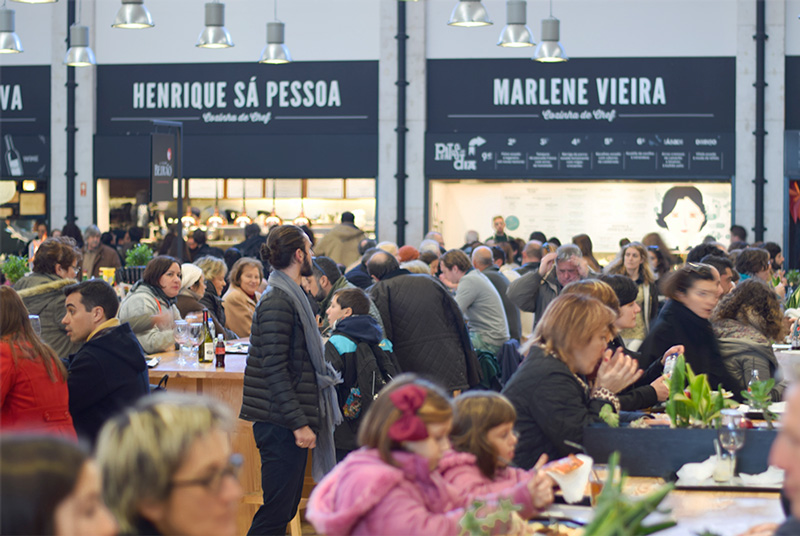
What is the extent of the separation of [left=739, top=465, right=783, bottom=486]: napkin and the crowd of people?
21.7 inches

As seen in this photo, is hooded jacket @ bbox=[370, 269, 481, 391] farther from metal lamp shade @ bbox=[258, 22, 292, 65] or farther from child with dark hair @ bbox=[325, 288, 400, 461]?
metal lamp shade @ bbox=[258, 22, 292, 65]

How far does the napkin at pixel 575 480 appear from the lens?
3.39 metres

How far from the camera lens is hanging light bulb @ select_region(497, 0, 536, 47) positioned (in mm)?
11688

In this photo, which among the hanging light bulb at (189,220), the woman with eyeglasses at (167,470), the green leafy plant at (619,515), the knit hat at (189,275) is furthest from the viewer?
the hanging light bulb at (189,220)

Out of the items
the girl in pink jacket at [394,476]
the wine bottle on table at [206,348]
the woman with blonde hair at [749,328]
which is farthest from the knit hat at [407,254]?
the girl in pink jacket at [394,476]

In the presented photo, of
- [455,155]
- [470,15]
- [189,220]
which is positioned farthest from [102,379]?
[189,220]

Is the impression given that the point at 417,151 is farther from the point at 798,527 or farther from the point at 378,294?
the point at 798,527

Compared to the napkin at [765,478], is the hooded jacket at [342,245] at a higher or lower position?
higher

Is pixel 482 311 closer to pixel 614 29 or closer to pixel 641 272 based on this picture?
pixel 641 272

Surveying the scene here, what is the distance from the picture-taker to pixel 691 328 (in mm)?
5262

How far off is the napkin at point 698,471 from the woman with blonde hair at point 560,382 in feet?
1.20

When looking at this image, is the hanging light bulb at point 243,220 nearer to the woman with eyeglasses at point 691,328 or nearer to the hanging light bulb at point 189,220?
the hanging light bulb at point 189,220

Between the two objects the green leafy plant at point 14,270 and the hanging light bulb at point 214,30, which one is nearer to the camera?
the green leafy plant at point 14,270

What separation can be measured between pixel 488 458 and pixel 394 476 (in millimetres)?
617
